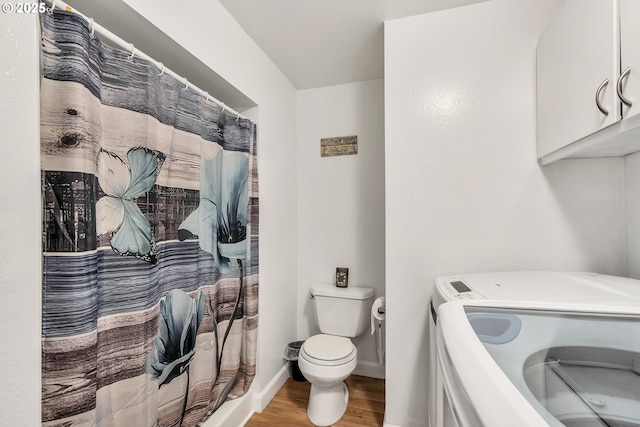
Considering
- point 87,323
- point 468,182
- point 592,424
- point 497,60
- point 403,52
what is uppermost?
point 403,52

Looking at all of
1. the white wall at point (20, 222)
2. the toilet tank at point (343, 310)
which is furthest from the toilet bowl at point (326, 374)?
the white wall at point (20, 222)

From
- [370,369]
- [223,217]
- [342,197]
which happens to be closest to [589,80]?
[342,197]

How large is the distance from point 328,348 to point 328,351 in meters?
0.04

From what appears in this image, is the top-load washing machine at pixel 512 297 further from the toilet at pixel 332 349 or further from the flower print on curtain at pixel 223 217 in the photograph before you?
the flower print on curtain at pixel 223 217

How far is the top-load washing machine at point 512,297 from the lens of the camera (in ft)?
1.98

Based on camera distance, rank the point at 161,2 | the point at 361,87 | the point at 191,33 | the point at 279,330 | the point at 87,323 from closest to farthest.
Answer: the point at 87,323, the point at 161,2, the point at 191,33, the point at 279,330, the point at 361,87

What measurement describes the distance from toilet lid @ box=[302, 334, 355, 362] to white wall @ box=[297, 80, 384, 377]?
1.50 ft

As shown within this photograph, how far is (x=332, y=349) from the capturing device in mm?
1709

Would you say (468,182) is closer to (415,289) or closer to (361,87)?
(415,289)

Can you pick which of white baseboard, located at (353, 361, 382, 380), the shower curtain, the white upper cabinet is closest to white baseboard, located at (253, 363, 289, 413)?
the shower curtain

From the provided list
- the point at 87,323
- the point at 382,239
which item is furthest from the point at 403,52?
the point at 87,323

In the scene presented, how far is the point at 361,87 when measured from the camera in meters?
2.22

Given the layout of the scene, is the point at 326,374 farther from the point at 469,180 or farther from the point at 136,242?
the point at 469,180

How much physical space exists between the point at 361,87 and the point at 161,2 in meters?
1.50
